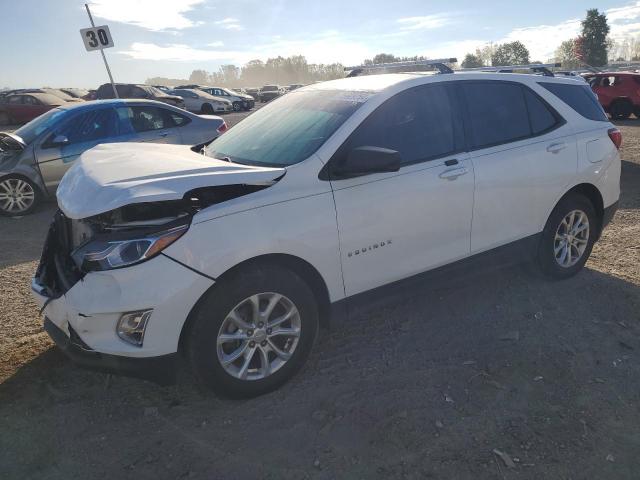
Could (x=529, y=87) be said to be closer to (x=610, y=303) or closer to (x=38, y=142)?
(x=610, y=303)

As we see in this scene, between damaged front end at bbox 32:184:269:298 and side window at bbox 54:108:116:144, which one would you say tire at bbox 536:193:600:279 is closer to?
damaged front end at bbox 32:184:269:298

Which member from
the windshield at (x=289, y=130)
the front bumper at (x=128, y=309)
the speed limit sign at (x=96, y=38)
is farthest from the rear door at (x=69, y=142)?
the front bumper at (x=128, y=309)

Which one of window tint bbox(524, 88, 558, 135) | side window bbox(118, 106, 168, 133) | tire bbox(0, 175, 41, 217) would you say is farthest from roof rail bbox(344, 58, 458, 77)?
tire bbox(0, 175, 41, 217)

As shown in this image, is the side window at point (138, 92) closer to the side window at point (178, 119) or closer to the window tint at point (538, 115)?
the side window at point (178, 119)

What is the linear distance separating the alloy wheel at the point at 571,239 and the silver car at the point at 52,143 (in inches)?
192

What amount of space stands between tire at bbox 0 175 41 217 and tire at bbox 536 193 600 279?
679cm

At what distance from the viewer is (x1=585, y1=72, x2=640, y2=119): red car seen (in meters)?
16.8

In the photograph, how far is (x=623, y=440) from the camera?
2.53m

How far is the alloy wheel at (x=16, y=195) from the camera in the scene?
6961 mm

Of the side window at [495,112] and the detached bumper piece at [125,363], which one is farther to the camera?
the side window at [495,112]

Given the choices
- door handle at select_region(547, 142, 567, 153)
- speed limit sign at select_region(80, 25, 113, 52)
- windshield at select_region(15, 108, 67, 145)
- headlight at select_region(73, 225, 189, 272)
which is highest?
speed limit sign at select_region(80, 25, 113, 52)

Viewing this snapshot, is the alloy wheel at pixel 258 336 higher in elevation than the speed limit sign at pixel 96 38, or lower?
lower

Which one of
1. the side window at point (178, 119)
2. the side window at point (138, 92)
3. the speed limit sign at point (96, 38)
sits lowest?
the side window at point (178, 119)

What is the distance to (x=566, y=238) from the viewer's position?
14.0 feet
